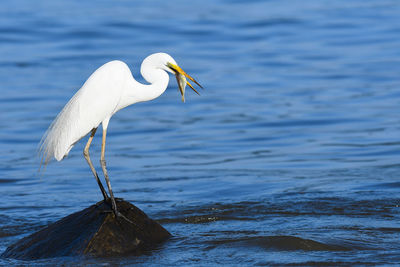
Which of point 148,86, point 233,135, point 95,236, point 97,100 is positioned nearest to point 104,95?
point 97,100

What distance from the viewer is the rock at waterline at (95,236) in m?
6.27

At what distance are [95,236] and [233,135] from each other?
18.2ft

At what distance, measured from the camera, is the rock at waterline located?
627cm

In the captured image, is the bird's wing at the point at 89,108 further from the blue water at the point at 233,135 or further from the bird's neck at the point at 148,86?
the blue water at the point at 233,135

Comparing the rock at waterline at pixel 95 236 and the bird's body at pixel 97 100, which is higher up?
the bird's body at pixel 97 100

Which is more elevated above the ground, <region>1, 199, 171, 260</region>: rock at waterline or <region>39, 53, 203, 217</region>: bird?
<region>39, 53, 203, 217</region>: bird

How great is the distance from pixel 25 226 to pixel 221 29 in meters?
14.0

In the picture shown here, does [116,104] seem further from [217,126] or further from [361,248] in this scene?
[217,126]

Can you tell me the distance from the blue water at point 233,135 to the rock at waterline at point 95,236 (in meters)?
0.13

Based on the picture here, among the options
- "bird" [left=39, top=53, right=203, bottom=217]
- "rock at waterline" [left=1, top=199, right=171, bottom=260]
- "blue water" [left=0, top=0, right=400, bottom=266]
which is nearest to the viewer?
"rock at waterline" [left=1, top=199, right=171, bottom=260]

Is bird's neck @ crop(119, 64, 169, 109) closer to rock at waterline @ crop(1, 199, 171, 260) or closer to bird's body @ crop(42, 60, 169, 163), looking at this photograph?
bird's body @ crop(42, 60, 169, 163)

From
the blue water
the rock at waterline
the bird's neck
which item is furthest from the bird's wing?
the blue water

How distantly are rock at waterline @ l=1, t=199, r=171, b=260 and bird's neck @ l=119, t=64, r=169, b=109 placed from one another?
89cm

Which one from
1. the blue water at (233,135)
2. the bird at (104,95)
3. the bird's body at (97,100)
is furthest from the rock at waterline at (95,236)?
the bird's body at (97,100)
